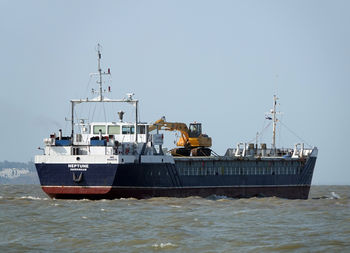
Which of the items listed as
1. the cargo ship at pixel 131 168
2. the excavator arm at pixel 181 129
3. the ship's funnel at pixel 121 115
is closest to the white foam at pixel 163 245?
the cargo ship at pixel 131 168

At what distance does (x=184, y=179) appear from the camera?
6025 cm

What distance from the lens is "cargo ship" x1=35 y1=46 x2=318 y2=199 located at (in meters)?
53.4

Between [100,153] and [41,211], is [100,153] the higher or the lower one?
the higher one

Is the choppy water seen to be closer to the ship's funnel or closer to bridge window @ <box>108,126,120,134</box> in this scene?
bridge window @ <box>108,126,120,134</box>

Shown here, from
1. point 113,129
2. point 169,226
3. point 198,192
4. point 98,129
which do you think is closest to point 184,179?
point 198,192

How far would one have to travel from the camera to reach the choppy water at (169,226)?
3516cm

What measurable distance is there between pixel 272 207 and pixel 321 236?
49.4 feet

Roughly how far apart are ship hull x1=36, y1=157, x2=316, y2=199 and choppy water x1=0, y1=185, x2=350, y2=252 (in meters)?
1.13

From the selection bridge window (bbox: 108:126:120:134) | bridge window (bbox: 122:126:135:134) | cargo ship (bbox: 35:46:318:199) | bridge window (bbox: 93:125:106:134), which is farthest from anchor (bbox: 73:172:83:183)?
bridge window (bbox: 122:126:135:134)

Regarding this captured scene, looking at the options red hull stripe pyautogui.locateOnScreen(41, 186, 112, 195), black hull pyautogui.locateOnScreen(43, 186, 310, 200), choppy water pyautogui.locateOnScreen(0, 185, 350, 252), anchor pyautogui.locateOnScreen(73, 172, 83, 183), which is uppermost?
anchor pyautogui.locateOnScreen(73, 172, 83, 183)

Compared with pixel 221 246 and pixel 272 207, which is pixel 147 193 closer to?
pixel 272 207

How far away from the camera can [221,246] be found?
115ft

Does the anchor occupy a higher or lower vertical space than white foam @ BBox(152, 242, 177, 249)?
higher

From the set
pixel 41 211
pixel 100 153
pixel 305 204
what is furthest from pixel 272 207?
pixel 41 211
